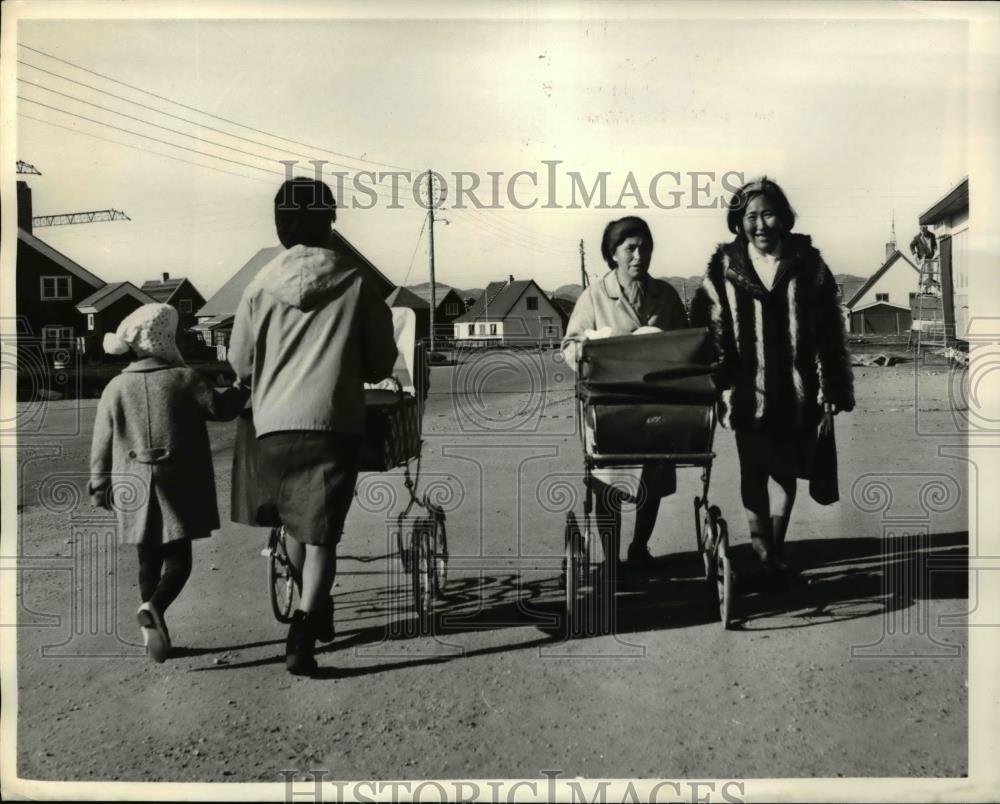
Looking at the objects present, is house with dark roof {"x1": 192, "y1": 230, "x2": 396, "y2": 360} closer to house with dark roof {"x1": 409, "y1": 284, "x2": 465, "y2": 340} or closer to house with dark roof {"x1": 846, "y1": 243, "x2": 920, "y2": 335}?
house with dark roof {"x1": 409, "y1": 284, "x2": 465, "y2": 340}

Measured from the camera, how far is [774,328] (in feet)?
16.4

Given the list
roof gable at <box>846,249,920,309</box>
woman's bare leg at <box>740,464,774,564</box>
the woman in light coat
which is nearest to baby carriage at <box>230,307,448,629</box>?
the woman in light coat

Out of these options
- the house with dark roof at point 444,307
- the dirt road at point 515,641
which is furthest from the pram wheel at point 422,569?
the house with dark roof at point 444,307

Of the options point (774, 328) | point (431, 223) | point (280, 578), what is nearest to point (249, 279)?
point (431, 223)

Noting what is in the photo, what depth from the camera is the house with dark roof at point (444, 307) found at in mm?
5113

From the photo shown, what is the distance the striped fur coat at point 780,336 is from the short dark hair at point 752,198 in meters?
0.08

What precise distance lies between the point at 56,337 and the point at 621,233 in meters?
2.97

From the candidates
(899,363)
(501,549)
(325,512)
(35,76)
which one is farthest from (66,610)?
(899,363)

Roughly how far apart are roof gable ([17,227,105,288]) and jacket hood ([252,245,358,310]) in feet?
4.00

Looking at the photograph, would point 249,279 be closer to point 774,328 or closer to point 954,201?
point 774,328

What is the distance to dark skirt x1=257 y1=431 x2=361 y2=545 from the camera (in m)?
4.27

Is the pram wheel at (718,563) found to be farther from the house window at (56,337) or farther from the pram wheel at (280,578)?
the house window at (56,337)

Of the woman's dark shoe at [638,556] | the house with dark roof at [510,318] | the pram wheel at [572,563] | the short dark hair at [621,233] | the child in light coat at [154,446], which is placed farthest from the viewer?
the woman's dark shoe at [638,556]

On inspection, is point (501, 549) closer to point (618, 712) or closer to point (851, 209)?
point (618, 712)
